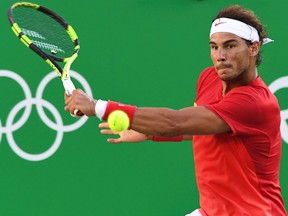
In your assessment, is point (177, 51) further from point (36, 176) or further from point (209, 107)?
point (209, 107)

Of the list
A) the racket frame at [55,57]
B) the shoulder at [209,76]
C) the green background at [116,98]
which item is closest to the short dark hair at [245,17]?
the shoulder at [209,76]

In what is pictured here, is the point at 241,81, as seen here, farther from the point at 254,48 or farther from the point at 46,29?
the point at 46,29

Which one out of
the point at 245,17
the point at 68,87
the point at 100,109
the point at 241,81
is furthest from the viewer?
the point at 245,17

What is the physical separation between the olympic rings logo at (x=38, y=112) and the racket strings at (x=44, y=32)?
69 cm

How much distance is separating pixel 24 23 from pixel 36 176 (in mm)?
1193

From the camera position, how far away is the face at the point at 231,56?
3.81 meters

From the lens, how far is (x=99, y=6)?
16.9 feet

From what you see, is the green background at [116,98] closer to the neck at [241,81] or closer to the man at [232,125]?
the man at [232,125]

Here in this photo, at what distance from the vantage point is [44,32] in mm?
4453

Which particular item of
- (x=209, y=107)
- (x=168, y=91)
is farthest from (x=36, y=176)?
(x=209, y=107)

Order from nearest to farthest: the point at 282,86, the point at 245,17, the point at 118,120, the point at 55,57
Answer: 1. the point at 118,120
2. the point at 245,17
3. the point at 55,57
4. the point at 282,86

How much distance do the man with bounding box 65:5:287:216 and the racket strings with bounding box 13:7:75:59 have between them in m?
0.76

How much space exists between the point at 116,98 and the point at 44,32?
908 millimetres

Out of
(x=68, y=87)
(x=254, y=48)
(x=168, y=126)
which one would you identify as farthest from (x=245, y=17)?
(x=68, y=87)
